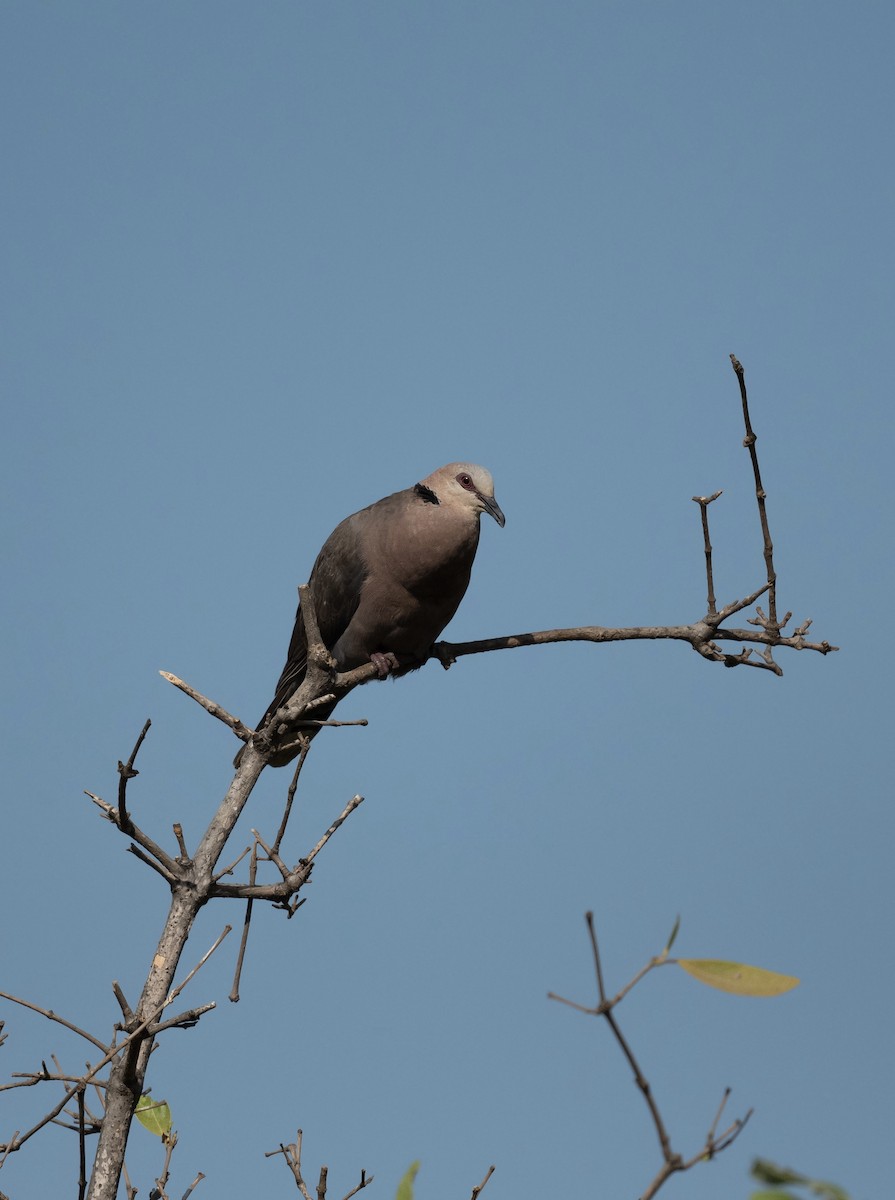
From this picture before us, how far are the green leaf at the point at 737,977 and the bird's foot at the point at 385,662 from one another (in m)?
4.26

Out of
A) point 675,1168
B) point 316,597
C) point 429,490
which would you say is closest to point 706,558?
point 429,490

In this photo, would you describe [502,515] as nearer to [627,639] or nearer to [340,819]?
[627,639]

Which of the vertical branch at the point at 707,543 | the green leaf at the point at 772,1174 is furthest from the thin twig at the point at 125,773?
the green leaf at the point at 772,1174

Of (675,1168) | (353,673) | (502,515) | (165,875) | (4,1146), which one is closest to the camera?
(675,1168)

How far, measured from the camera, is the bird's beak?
561 centimetres

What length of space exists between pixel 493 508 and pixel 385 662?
0.85m

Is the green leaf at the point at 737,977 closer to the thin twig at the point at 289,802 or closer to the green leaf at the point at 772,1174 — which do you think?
the green leaf at the point at 772,1174

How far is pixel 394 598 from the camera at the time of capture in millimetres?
5664

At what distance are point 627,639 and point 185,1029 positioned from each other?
6.68 ft

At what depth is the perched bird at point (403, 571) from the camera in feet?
18.5

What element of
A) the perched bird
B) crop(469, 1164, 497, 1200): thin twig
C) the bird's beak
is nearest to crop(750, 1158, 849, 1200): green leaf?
crop(469, 1164, 497, 1200): thin twig

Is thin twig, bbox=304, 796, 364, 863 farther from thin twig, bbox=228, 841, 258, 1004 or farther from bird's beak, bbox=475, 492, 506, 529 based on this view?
bird's beak, bbox=475, 492, 506, 529

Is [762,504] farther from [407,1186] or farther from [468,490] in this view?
[407,1186]

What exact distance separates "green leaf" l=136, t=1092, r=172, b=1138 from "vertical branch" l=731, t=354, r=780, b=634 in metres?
2.48
